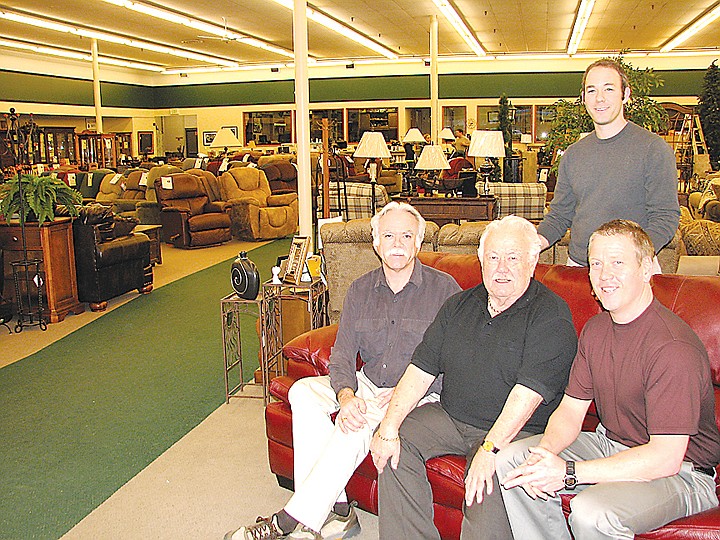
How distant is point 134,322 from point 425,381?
4.17 metres

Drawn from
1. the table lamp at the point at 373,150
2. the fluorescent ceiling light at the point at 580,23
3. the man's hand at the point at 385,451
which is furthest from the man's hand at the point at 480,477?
the fluorescent ceiling light at the point at 580,23

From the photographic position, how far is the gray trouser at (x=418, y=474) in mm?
2482

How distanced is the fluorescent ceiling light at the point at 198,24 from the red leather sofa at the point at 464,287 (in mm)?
8709

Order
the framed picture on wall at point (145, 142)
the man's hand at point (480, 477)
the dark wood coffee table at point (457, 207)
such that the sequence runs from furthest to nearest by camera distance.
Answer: the framed picture on wall at point (145, 142) → the dark wood coffee table at point (457, 207) → the man's hand at point (480, 477)

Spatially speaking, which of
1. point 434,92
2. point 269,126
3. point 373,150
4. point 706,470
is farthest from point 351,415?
point 269,126

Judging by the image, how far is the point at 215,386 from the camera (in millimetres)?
4621

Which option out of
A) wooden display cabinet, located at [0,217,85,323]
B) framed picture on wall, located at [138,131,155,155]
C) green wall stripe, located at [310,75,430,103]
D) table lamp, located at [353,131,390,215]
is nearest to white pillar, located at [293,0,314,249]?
table lamp, located at [353,131,390,215]

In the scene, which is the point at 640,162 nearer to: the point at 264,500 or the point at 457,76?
the point at 264,500

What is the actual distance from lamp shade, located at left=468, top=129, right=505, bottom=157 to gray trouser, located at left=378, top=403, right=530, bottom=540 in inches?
175

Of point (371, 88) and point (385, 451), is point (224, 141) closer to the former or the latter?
point (371, 88)

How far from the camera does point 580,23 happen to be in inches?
509

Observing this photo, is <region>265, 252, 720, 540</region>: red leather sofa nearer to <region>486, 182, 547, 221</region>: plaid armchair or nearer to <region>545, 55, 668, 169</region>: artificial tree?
<region>545, 55, 668, 169</region>: artificial tree

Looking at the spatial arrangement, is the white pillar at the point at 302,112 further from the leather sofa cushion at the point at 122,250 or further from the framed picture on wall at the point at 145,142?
the framed picture on wall at the point at 145,142

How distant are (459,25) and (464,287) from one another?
1067 centimetres
